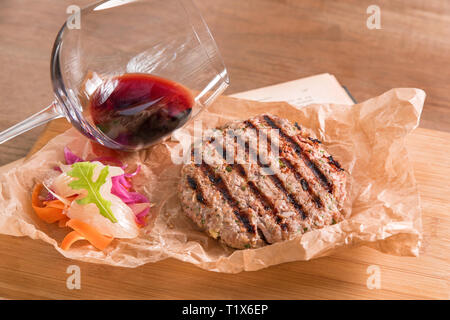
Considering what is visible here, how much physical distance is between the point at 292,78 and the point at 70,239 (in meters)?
2.27

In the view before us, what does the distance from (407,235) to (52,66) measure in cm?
187

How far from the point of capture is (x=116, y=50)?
8.72 feet

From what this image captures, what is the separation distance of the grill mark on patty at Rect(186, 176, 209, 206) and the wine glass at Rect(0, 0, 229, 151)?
43cm

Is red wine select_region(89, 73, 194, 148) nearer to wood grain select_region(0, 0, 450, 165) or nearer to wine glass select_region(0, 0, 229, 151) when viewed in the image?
wine glass select_region(0, 0, 229, 151)

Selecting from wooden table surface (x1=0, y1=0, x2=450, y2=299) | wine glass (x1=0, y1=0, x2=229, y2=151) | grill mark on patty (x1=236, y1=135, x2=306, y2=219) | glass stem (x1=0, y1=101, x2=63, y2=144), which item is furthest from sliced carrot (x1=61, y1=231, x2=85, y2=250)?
grill mark on patty (x1=236, y1=135, x2=306, y2=219)

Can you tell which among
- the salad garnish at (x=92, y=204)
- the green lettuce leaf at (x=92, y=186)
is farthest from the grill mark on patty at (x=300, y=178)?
the green lettuce leaf at (x=92, y=186)

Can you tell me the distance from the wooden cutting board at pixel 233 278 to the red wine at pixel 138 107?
71 cm

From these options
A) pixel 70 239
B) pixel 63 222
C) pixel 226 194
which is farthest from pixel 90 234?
pixel 226 194

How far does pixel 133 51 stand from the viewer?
8.97ft

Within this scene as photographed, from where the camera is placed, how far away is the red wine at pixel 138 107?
2578mm

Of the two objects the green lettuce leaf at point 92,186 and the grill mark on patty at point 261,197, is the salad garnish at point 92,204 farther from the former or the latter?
the grill mark on patty at point 261,197

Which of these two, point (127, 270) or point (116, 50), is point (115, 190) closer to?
point (127, 270)

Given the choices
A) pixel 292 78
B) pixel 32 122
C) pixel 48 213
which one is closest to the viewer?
pixel 48 213

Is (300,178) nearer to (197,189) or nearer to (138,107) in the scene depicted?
(197,189)
